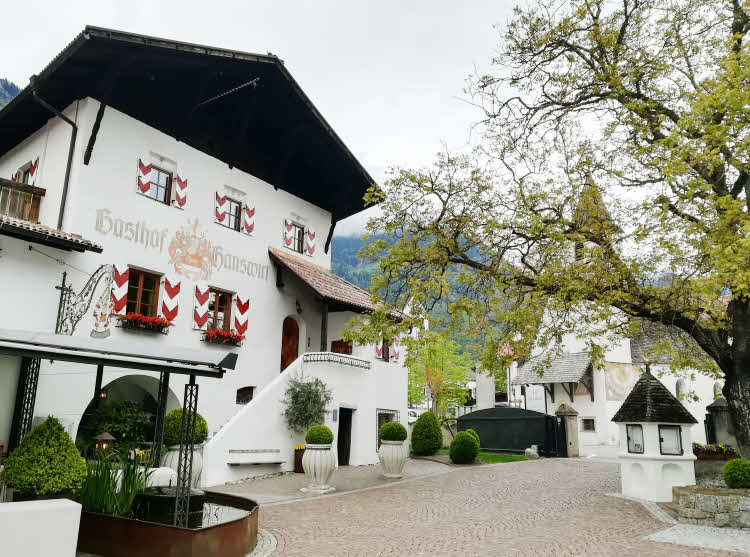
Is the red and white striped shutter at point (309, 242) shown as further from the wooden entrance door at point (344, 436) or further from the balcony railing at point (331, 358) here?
the wooden entrance door at point (344, 436)

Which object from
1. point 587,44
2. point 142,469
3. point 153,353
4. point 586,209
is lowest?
point 142,469

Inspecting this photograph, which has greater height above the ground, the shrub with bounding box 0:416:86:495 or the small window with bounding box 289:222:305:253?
the small window with bounding box 289:222:305:253

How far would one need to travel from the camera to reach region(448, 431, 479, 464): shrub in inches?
767

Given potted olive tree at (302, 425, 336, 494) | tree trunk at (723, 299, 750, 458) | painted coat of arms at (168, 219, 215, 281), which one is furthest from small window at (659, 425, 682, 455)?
painted coat of arms at (168, 219, 215, 281)

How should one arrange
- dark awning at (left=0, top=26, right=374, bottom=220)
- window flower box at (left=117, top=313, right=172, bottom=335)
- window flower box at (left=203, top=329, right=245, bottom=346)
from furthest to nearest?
1. window flower box at (left=203, top=329, right=245, bottom=346)
2. window flower box at (left=117, top=313, right=172, bottom=335)
3. dark awning at (left=0, top=26, right=374, bottom=220)

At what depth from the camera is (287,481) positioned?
1445 cm

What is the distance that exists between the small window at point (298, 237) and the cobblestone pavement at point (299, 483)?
7.58 metres

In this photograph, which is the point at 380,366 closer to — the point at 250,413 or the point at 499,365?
the point at 250,413

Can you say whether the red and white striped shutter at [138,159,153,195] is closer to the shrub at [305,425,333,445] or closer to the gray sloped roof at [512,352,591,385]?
the shrub at [305,425,333,445]

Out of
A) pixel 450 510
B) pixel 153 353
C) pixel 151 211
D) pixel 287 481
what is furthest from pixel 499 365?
pixel 151 211

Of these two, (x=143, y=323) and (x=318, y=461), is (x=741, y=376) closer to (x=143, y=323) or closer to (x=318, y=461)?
(x=318, y=461)

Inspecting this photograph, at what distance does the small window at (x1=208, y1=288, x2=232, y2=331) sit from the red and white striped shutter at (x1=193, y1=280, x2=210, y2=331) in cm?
36

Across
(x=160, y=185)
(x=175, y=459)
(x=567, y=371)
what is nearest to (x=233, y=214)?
(x=160, y=185)

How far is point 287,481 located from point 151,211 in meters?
7.76
